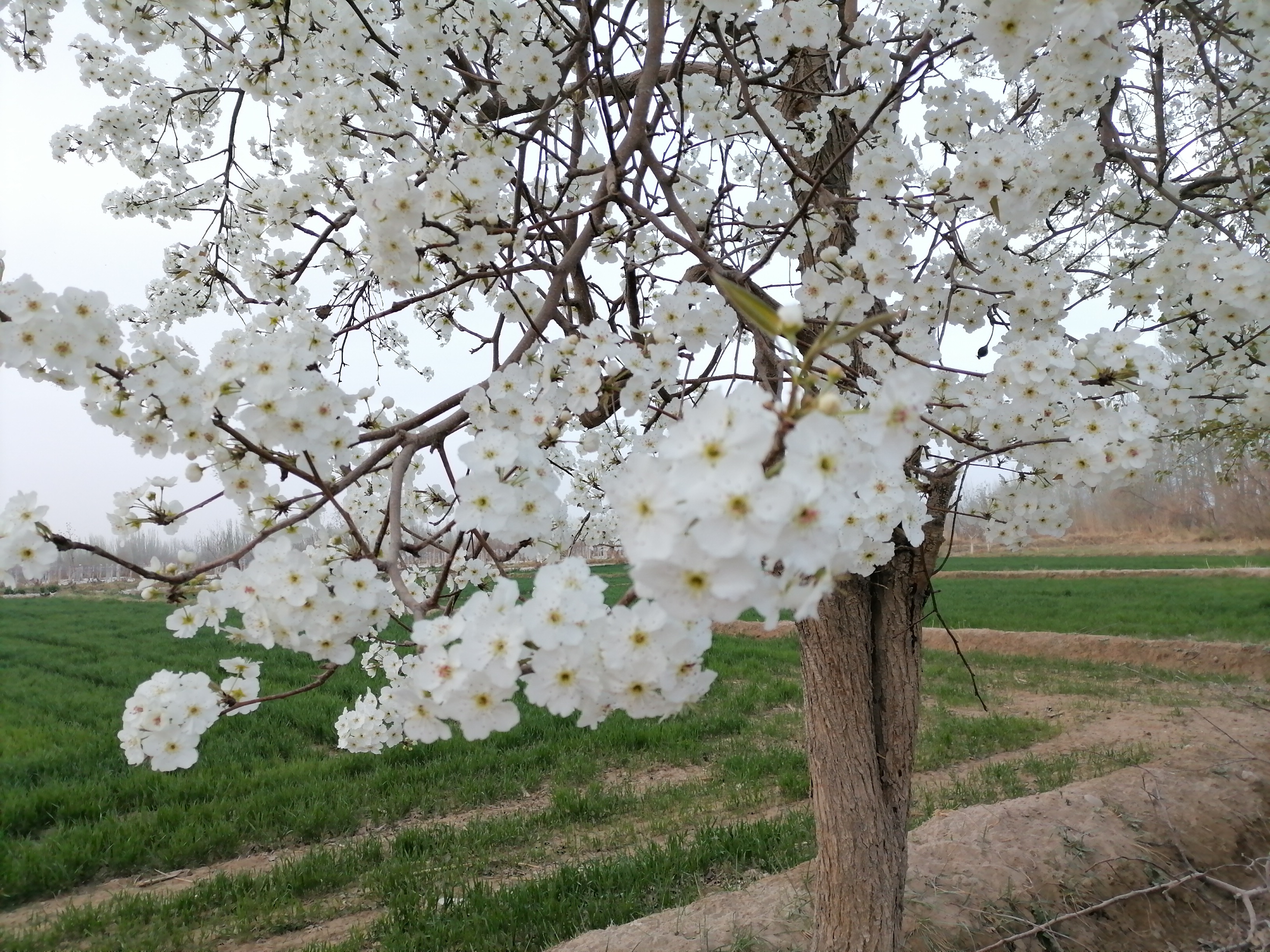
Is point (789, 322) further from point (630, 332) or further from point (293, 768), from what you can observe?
point (293, 768)

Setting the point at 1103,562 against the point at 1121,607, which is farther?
the point at 1103,562

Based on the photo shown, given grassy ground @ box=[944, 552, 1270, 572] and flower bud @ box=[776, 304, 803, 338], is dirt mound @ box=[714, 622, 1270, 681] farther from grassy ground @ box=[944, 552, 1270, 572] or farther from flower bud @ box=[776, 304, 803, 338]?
grassy ground @ box=[944, 552, 1270, 572]

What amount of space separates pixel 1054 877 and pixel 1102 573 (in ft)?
71.5

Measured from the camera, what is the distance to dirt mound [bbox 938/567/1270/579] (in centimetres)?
1883

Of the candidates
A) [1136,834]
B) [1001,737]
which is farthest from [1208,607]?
[1136,834]

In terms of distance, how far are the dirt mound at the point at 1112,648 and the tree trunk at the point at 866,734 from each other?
7.05 m

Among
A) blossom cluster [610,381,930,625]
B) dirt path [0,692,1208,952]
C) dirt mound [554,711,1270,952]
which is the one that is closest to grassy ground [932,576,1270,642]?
dirt path [0,692,1208,952]

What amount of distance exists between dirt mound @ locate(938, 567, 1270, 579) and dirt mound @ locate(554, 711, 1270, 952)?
17.6 meters

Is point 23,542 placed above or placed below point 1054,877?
above

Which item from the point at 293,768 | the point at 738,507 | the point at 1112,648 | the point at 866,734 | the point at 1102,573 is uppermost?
the point at 738,507

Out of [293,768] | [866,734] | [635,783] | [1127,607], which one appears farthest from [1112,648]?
[293,768]

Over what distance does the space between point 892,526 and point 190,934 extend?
384cm

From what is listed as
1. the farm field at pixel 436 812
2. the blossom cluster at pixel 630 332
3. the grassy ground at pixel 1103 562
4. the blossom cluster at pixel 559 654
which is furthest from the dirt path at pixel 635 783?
the grassy ground at pixel 1103 562

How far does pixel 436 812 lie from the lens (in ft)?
16.5
